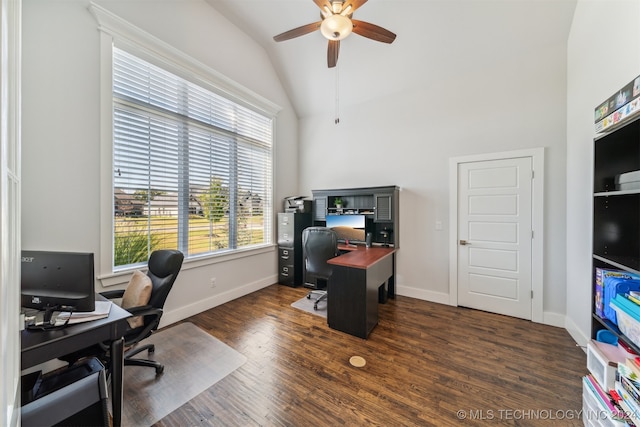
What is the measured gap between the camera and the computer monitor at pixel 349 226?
3873mm

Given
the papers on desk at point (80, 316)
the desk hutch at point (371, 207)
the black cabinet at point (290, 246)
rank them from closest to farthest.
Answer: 1. the papers on desk at point (80, 316)
2. the desk hutch at point (371, 207)
3. the black cabinet at point (290, 246)

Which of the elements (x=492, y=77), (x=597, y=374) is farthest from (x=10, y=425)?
(x=492, y=77)

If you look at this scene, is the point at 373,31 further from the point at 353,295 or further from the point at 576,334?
the point at 576,334

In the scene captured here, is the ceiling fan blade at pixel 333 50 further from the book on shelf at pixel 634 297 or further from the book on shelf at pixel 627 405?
the book on shelf at pixel 627 405

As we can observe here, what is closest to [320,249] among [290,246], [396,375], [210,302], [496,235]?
[290,246]

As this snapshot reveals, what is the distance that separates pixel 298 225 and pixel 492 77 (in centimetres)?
347

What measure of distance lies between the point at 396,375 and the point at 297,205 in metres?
2.95

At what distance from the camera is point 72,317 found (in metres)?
1.38

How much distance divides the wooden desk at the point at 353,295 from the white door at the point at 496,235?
56.7 inches

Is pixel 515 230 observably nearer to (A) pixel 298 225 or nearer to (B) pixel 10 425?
(A) pixel 298 225

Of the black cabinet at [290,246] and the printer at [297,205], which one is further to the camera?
the printer at [297,205]

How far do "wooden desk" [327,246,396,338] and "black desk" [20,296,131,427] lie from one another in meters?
1.84

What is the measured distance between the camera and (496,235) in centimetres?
309

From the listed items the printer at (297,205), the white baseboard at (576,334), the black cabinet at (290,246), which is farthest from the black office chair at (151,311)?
the white baseboard at (576,334)
